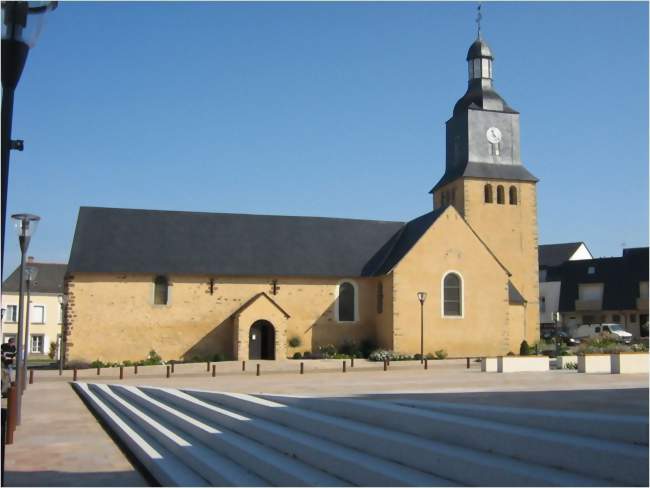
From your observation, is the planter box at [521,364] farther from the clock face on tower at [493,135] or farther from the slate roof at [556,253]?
the slate roof at [556,253]

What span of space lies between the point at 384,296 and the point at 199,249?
385 inches

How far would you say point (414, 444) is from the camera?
6262 millimetres

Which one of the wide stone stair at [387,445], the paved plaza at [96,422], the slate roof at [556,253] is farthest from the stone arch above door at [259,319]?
the slate roof at [556,253]

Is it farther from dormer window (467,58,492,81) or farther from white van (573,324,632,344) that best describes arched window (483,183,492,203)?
white van (573,324,632,344)

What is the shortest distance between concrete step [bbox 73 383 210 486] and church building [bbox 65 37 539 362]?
1933 centimetres

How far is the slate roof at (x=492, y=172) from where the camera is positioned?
38.4m

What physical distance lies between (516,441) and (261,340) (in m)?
29.7

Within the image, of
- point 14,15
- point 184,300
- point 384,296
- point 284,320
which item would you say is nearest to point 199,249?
point 184,300

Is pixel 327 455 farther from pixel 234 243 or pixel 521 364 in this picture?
pixel 234 243

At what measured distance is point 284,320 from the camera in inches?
1339

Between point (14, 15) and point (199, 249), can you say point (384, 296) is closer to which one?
point (199, 249)

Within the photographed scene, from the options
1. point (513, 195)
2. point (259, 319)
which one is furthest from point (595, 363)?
point (513, 195)

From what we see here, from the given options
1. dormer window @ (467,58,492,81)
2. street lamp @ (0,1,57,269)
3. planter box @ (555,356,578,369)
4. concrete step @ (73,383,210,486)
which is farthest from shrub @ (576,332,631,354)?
street lamp @ (0,1,57,269)

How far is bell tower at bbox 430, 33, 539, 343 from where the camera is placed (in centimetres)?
3850
